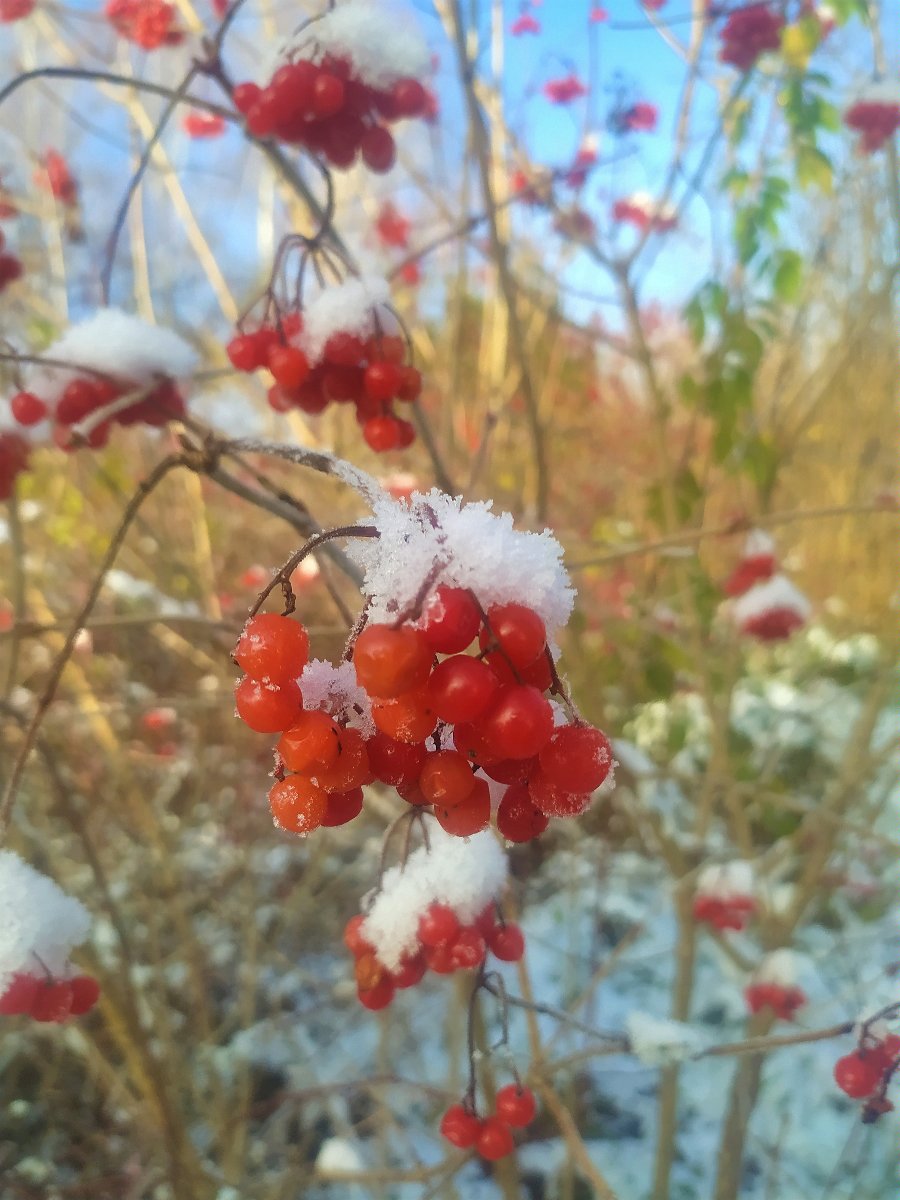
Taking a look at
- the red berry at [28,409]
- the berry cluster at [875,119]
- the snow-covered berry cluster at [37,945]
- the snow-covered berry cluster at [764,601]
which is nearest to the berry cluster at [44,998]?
the snow-covered berry cluster at [37,945]

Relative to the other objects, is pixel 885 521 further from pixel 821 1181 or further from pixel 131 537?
pixel 131 537

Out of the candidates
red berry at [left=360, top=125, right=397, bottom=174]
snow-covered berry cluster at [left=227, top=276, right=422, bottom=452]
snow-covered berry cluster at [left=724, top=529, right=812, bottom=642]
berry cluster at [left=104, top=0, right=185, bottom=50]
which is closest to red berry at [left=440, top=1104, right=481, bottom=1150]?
snow-covered berry cluster at [left=227, top=276, right=422, bottom=452]

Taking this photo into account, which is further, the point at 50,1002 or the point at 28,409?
the point at 28,409

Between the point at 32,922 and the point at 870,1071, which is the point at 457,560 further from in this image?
the point at 870,1071

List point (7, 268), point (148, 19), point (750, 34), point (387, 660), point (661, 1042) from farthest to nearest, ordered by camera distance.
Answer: point (148, 19), point (750, 34), point (7, 268), point (661, 1042), point (387, 660)

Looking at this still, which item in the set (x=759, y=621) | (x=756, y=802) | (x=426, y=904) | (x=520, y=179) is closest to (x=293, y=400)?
(x=426, y=904)

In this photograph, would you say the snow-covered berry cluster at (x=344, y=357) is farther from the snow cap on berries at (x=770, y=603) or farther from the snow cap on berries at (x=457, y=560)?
the snow cap on berries at (x=770, y=603)

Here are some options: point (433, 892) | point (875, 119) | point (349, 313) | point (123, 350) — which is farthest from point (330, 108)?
point (875, 119)

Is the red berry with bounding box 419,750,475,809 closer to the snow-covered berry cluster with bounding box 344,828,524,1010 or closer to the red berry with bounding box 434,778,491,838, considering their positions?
the red berry with bounding box 434,778,491,838
